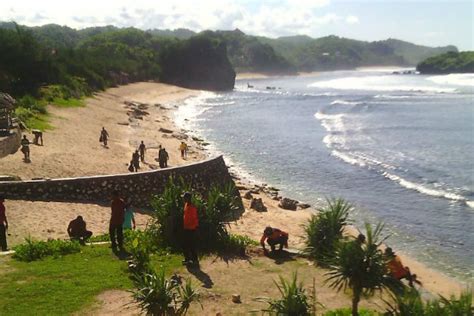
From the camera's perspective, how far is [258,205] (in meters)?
22.9

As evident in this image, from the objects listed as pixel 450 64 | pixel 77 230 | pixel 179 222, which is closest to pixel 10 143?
pixel 77 230

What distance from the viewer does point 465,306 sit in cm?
791

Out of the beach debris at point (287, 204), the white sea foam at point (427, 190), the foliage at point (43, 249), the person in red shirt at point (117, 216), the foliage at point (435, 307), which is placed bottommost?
the white sea foam at point (427, 190)

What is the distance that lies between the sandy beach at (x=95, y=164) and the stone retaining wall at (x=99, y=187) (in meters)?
0.59

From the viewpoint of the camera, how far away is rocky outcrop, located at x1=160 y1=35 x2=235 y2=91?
102500mm

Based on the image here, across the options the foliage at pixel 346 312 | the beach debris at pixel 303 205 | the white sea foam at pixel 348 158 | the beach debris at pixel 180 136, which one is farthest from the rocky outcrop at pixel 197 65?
the foliage at pixel 346 312

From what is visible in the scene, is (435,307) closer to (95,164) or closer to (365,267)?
(365,267)

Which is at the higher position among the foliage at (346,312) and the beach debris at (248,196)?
the foliage at (346,312)

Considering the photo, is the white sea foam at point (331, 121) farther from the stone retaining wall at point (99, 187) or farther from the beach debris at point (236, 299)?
the beach debris at point (236, 299)

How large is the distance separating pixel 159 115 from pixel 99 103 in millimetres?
6240

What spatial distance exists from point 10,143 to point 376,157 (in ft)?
75.9

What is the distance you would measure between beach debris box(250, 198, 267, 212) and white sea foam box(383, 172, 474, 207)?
9.02 m

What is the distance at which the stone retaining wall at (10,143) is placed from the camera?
23047 mm

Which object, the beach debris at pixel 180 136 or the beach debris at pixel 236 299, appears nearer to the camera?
the beach debris at pixel 236 299
